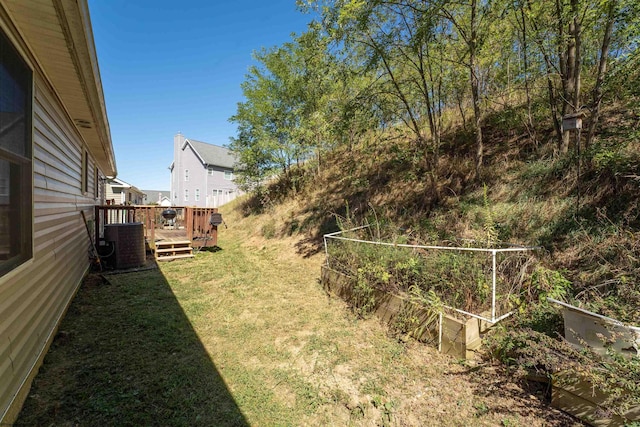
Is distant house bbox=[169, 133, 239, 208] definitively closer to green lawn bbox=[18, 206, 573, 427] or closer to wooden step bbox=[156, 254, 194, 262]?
wooden step bbox=[156, 254, 194, 262]

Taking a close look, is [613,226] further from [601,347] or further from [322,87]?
[322,87]

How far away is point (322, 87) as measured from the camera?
35.5 ft

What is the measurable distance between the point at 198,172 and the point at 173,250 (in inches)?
728

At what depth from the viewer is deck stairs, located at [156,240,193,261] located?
7695 mm

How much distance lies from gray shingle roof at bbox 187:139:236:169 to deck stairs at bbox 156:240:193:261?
16.4 meters

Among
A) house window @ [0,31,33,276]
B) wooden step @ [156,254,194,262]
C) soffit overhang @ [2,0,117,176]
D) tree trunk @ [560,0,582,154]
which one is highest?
tree trunk @ [560,0,582,154]

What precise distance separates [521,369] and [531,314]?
2.42 ft

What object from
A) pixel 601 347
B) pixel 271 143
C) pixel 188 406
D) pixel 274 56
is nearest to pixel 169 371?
pixel 188 406

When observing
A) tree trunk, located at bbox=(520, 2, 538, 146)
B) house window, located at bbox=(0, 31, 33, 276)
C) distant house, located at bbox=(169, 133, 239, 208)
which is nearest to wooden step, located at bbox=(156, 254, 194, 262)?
house window, located at bbox=(0, 31, 33, 276)

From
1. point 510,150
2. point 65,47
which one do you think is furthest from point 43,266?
point 510,150

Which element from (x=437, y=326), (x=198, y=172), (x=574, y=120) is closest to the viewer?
(x=437, y=326)

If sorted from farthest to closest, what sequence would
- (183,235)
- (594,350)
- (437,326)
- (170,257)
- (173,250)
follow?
(183,235)
(173,250)
(170,257)
(437,326)
(594,350)

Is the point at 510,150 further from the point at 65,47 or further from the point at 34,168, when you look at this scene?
the point at 34,168

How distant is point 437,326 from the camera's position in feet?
9.70
